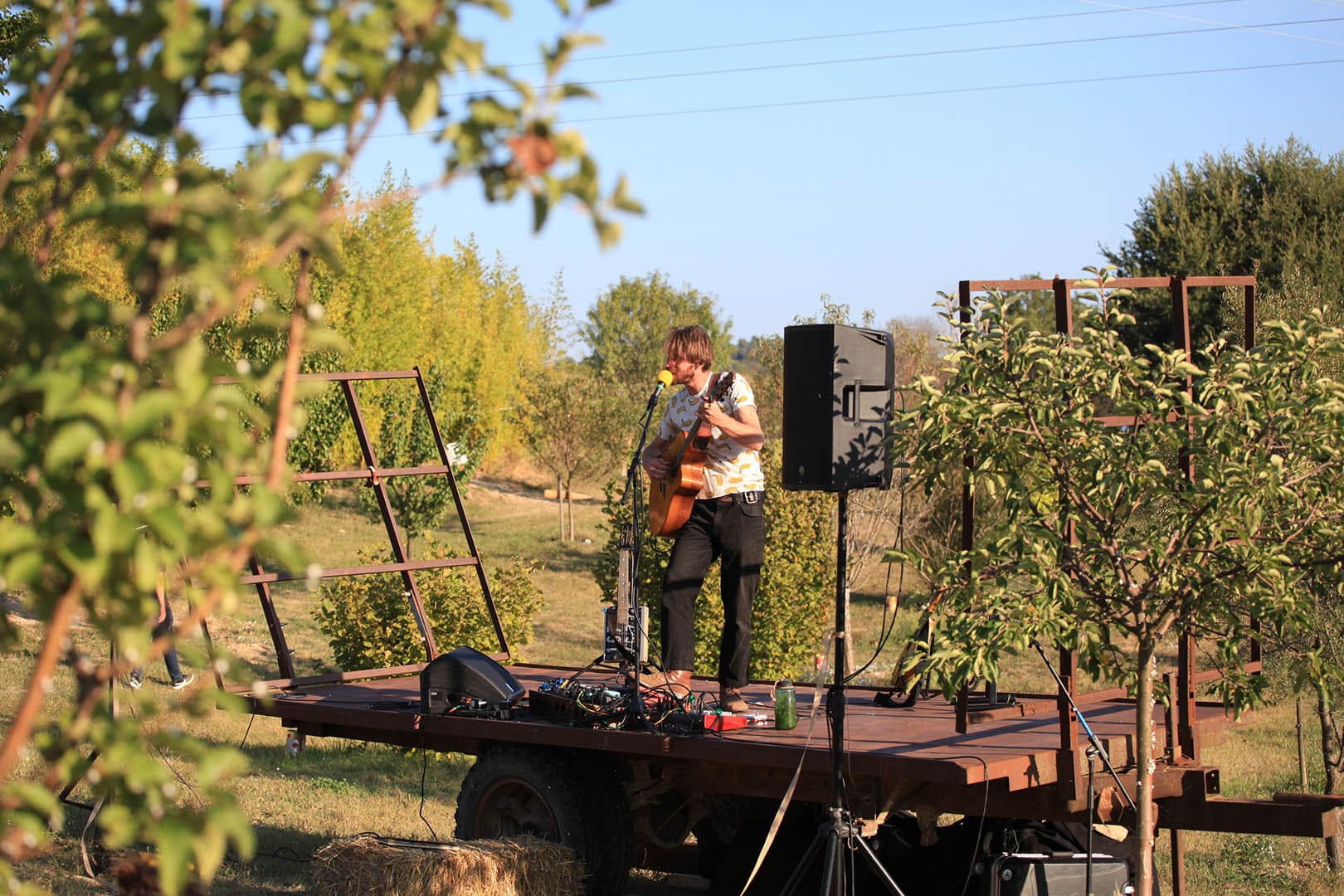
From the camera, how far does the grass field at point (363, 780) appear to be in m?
6.65

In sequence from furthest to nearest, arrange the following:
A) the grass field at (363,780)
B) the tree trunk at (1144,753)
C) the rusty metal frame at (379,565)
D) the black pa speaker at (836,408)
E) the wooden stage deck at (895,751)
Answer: the grass field at (363,780), the rusty metal frame at (379,565), the black pa speaker at (836,408), the wooden stage deck at (895,751), the tree trunk at (1144,753)

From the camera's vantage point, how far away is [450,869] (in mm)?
5012

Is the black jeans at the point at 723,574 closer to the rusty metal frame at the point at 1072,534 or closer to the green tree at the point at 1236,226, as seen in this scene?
the rusty metal frame at the point at 1072,534

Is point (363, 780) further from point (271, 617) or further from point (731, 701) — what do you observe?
point (731, 701)

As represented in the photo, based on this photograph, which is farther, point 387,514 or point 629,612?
point 387,514

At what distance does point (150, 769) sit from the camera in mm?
1506

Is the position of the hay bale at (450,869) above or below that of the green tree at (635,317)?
below

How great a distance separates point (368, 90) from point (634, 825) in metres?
4.43

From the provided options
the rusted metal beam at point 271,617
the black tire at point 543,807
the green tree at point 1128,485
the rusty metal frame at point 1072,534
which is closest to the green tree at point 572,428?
the rusted metal beam at point 271,617

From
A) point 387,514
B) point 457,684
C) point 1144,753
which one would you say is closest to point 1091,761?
point 1144,753

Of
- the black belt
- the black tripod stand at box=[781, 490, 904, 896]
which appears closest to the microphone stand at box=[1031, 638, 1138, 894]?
the black tripod stand at box=[781, 490, 904, 896]

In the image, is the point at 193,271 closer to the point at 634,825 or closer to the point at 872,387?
the point at 872,387

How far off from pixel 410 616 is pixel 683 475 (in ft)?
15.2

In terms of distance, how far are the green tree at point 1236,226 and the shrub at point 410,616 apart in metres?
10.3
